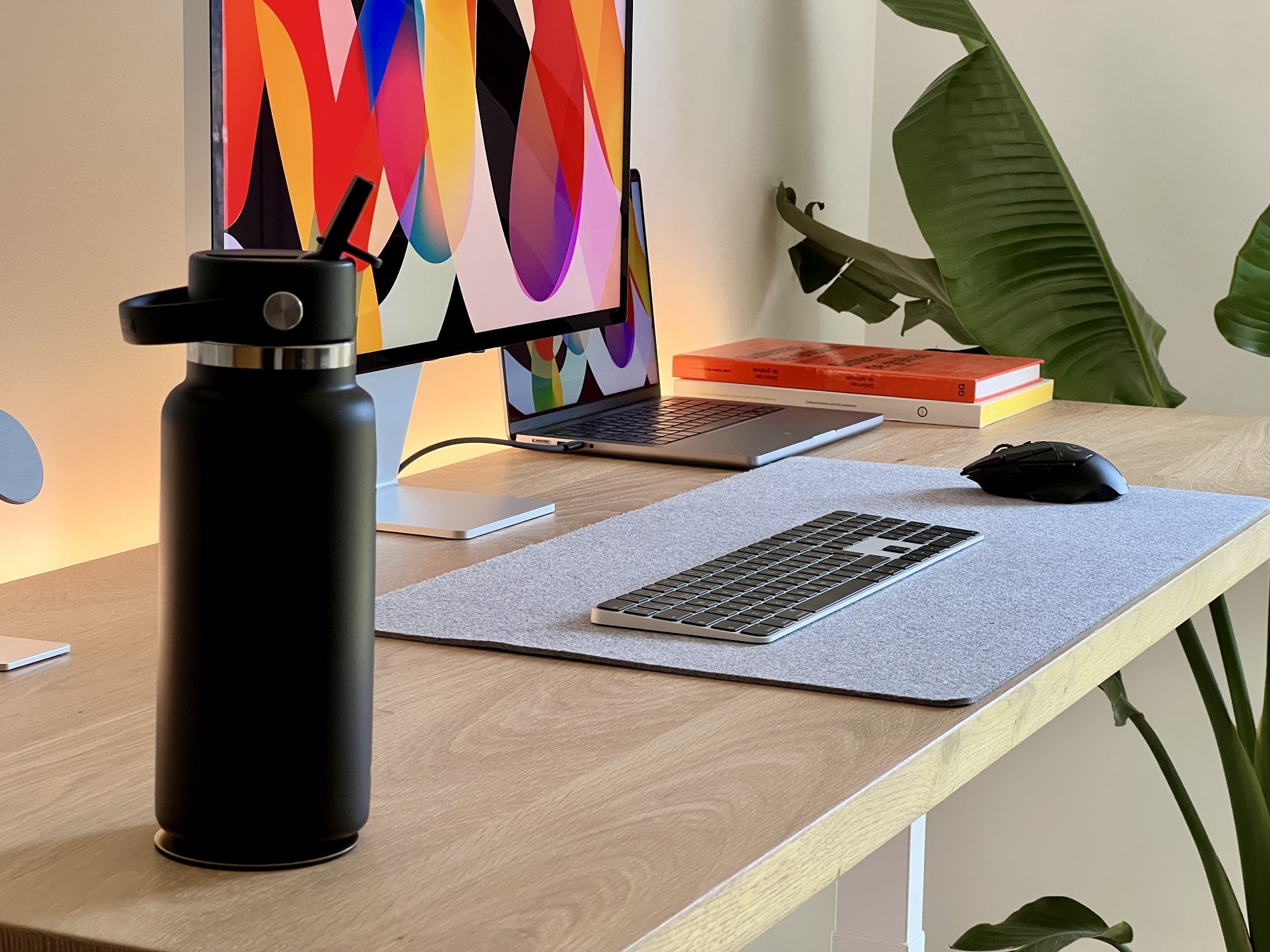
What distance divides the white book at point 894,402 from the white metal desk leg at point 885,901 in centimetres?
45

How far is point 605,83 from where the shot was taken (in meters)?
1.35

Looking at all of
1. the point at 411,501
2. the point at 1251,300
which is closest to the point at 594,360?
the point at 411,501

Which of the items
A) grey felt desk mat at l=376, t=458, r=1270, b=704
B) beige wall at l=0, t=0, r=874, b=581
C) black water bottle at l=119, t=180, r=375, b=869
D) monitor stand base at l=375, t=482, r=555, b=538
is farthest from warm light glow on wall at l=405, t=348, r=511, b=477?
black water bottle at l=119, t=180, r=375, b=869

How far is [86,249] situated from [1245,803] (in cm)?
141

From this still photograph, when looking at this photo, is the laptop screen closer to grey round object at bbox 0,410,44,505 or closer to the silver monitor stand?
the silver monitor stand

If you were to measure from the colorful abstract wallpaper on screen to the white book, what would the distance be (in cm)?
37

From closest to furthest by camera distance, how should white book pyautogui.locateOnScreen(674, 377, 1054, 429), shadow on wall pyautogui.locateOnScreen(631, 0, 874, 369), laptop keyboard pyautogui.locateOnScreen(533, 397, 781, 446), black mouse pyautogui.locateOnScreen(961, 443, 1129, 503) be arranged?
black mouse pyautogui.locateOnScreen(961, 443, 1129, 503), laptop keyboard pyautogui.locateOnScreen(533, 397, 781, 446), white book pyautogui.locateOnScreen(674, 377, 1054, 429), shadow on wall pyautogui.locateOnScreen(631, 0, 874, 369)

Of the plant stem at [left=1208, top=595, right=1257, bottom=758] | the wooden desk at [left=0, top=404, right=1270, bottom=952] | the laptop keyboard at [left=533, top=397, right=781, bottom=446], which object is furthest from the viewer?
the plant stem at [left=1208, top=595, right=1257, bottom=758]

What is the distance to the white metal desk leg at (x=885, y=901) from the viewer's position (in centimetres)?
136

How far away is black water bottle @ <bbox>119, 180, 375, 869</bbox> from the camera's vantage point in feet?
1.68

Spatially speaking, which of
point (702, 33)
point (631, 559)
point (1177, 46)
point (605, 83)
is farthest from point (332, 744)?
point (1177, 46)

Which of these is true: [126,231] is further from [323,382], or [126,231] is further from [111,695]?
[323,382]

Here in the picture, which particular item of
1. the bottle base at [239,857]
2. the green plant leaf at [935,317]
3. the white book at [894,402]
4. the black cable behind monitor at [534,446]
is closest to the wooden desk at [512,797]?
the bottle base at [239,857]

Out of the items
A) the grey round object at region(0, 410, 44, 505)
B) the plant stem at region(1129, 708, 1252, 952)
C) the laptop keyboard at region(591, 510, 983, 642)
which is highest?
the grey round object at region(0, 410, 44, 505)
